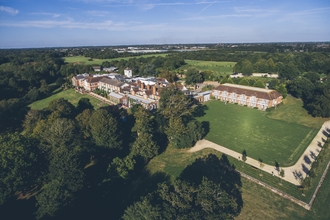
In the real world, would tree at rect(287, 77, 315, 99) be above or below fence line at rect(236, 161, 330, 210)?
above

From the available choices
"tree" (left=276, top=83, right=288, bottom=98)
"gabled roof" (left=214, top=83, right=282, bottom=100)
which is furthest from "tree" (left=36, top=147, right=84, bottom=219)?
"tree" (left=276, top=83, right=288, bottom=98)

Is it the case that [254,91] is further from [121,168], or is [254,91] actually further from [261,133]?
[121,168]

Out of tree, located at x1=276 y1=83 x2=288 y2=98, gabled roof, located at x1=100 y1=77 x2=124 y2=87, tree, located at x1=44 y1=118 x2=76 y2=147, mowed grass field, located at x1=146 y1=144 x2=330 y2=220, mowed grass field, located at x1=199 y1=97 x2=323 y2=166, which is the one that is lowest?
mowed grass field, located at x1=146 y1=144 x2=330 y2=220

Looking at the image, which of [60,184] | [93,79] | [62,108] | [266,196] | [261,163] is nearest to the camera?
[60,184]

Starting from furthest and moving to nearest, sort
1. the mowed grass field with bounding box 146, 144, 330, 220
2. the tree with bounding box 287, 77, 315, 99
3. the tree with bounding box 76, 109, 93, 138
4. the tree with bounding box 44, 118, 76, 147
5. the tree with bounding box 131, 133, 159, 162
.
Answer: the tree with bounding box 287, 77, 315, 99
the tree with bounding box 76, 109, 93, 138
the tree with bounding box 131, 133, 159, 162
the tree with bounding box 44, 118, 76, 147
the mowed grass field with bounding box 146, 144, 330, 220

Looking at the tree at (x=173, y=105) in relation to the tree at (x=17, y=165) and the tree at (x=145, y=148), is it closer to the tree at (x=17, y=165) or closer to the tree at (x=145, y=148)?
the tree at (x=145, y=148)

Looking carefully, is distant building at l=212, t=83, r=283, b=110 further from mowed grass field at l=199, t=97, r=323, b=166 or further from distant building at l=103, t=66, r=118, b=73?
distant building at l=103, t=66, r=118, b=73

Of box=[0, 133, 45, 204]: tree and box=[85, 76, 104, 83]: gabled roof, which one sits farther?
box=[85, 76, 104, 83]: gabled roof

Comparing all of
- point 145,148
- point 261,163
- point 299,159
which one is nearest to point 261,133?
point 299,159
